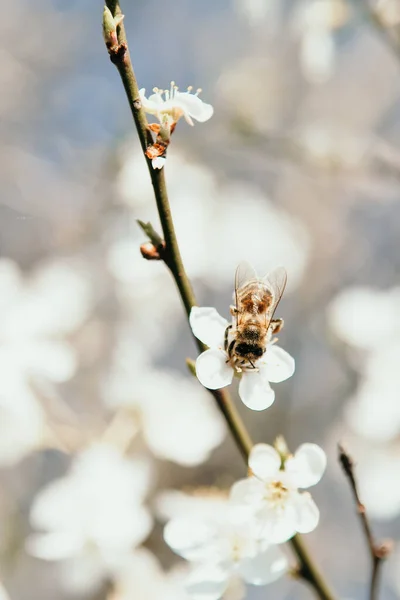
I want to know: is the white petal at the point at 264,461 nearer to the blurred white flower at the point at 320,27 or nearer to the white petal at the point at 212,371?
the white petal at the point at 212,371

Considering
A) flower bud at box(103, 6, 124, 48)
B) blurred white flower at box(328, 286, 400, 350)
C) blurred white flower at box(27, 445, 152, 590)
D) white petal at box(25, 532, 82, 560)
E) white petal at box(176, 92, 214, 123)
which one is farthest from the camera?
blurred white flower at box(328, 286, 400, 350)

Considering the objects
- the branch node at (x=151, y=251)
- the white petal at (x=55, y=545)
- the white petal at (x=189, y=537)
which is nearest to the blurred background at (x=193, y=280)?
the white petal at (x=55, y=545)

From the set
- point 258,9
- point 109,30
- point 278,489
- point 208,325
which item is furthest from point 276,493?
point 258,9

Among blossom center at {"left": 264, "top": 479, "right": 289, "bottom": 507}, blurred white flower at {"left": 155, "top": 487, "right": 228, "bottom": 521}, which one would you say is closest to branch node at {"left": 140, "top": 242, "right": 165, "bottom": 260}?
blossom center at {"left": 264, "top": 479, "right": 289, "bottom": 507}

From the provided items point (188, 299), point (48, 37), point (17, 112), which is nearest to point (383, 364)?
point (188, 299)

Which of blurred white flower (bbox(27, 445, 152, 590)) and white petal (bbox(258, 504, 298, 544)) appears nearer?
white petal (bbox(258, 504, 298, 544))

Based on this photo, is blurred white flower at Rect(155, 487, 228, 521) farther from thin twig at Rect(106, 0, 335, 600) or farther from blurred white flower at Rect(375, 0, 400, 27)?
blurred white flower at Rect(375, 0, 400, 27)
